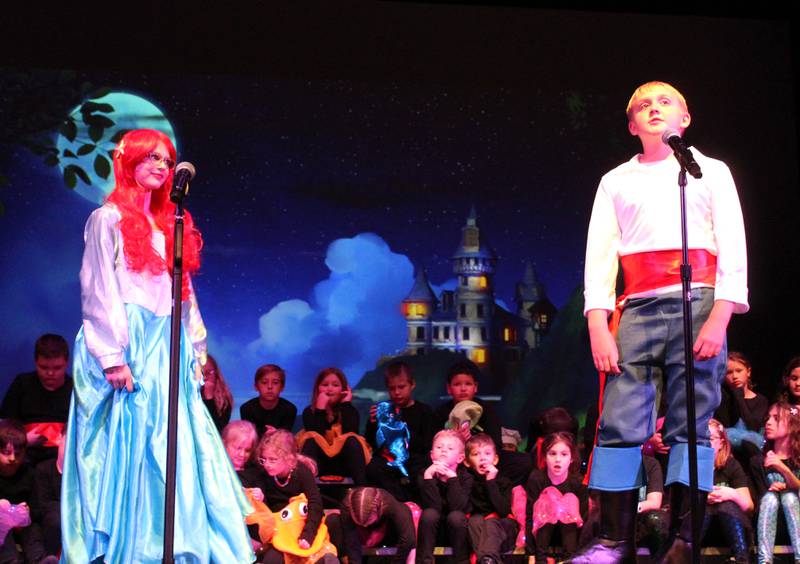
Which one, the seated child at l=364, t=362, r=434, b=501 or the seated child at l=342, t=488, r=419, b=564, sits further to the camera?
the seated child at l=364, t=362, r=434, b=501

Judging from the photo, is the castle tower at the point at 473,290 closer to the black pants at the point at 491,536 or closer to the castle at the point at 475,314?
the castle at the point at 475,314

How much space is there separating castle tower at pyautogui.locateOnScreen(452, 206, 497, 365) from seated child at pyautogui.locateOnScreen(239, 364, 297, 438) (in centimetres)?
115

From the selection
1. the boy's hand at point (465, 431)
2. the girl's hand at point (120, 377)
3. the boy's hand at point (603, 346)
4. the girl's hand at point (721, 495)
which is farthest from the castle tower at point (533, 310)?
the girl's hand at point (120, 377)

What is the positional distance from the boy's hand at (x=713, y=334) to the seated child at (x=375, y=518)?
2115 millimetres

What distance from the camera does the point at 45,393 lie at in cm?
566

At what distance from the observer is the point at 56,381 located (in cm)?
566

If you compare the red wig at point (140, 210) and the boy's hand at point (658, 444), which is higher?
the red wig at point (140, 210)

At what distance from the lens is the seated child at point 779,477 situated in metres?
5.03

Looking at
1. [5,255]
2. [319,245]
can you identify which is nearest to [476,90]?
[319,245]

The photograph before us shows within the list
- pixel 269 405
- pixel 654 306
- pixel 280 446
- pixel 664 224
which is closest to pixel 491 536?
pixel 280 446

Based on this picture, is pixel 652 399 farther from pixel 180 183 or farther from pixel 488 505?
pixel 488 505

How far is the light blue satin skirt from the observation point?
3.52m

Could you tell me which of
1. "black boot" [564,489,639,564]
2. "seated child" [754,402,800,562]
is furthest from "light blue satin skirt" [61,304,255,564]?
"seated child" [754,402,800,562]

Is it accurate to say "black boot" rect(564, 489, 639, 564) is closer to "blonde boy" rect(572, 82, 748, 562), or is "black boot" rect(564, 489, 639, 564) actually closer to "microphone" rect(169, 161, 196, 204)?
"blonde boy" rect(572, 82, 748, 562)
